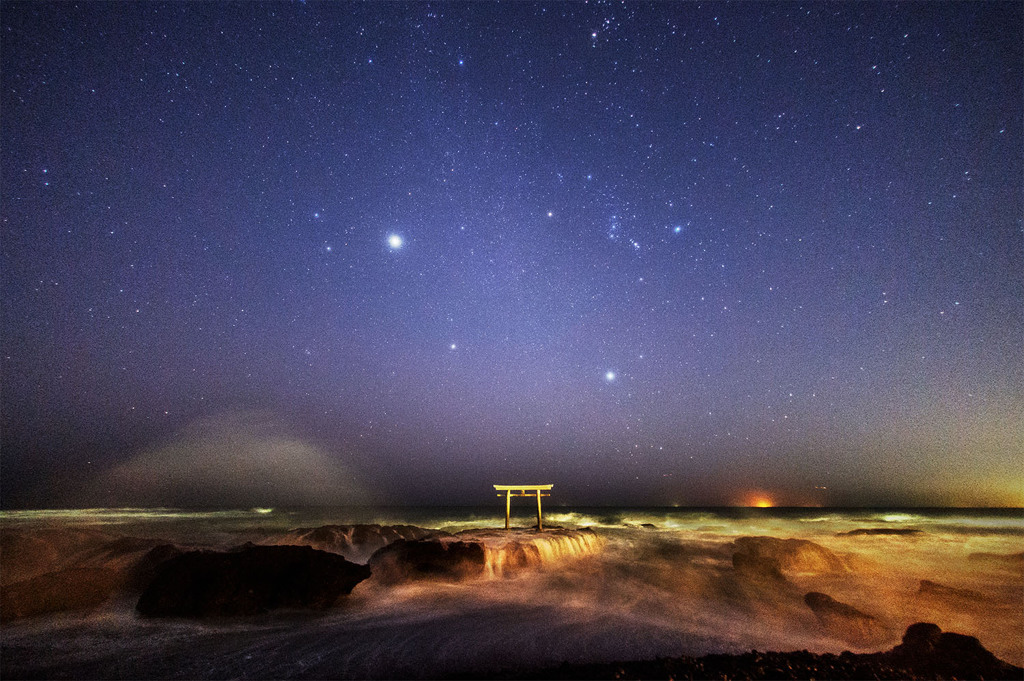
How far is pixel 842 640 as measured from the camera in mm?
9609

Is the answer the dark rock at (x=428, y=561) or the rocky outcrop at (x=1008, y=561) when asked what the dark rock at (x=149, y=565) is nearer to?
the dark rock at (x=428, y=561)

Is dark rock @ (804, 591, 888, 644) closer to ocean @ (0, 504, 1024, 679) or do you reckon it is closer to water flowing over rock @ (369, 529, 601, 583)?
ocean @ (0, 504, 1024, 679)

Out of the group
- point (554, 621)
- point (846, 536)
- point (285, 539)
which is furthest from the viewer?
point (846, 536)

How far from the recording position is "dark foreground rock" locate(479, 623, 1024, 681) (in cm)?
605

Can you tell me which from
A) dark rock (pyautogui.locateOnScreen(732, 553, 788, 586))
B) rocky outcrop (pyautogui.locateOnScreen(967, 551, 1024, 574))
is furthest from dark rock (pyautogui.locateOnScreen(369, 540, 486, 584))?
rocky outcrop (pyautogui.locateOnScreen(967, 551, 1024, 574))

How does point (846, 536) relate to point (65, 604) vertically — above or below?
below

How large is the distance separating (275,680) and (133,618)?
19.8 feet

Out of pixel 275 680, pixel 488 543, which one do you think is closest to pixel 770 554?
pixel 488 543

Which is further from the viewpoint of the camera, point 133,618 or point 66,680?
point 133,618

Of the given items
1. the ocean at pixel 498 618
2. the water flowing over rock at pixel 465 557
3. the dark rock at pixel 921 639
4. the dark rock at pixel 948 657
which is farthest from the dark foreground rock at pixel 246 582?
the dark rock at pixel 921 639

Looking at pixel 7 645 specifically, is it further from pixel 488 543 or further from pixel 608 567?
pixel 608 567

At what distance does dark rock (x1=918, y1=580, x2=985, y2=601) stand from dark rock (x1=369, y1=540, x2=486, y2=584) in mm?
13639

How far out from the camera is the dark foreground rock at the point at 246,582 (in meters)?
10.3

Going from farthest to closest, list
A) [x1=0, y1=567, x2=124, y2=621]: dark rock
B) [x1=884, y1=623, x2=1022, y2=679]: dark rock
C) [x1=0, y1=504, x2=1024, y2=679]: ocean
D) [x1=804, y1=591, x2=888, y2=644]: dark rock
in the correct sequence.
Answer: [x1=0, y1=567, x2=124, y2=621]: dark rock < [x1=804, y1=591, x2=888, y2=644]: dark rock < [x1=0, y1=504, x2=1024, y2=679]: ocean < [x1=884, y1=623, x2=1022, y2=679]: dark rock
